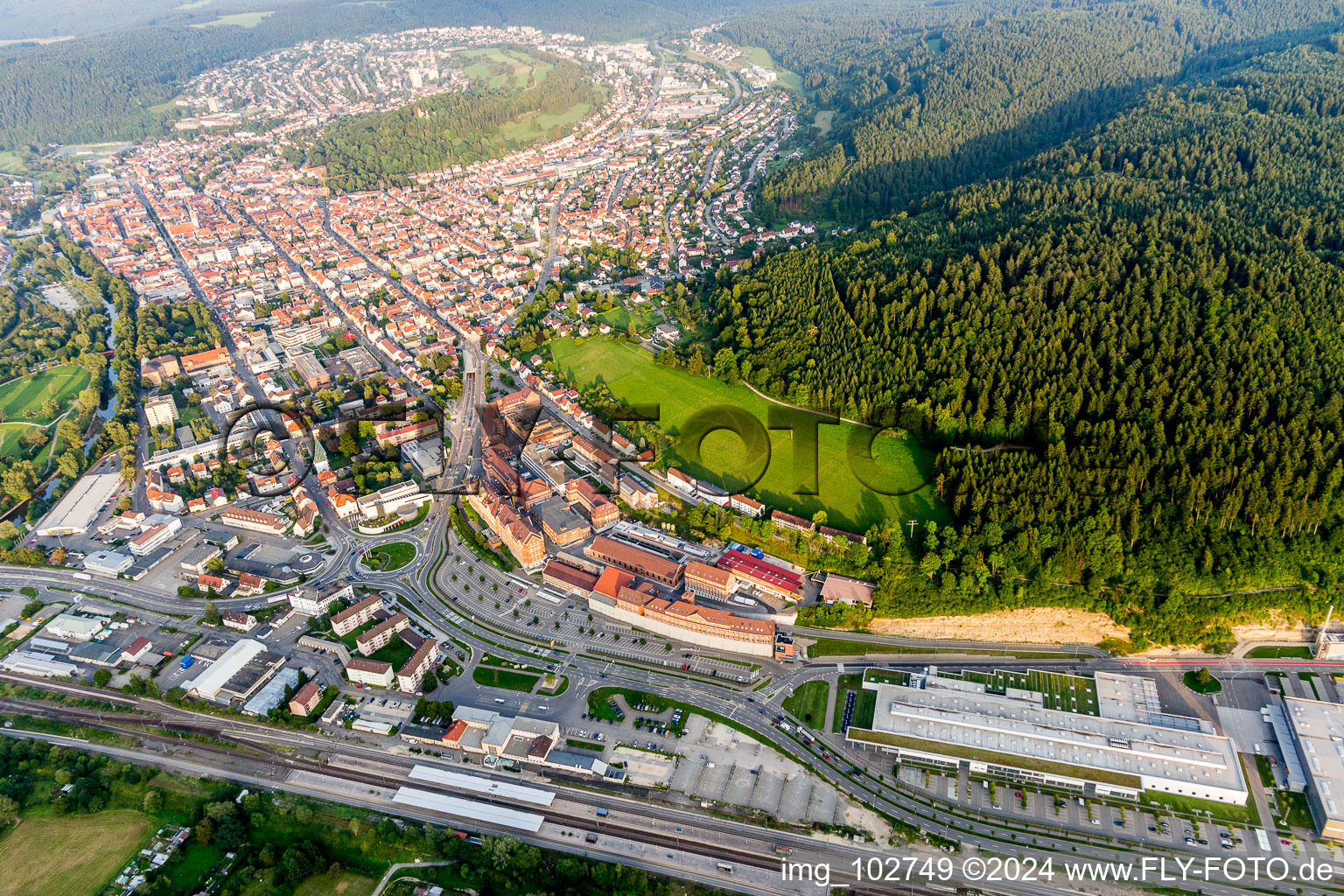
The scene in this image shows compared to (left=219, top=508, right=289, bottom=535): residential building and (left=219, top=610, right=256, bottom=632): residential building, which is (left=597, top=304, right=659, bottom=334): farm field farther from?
(left=219, top=610, right=256, bottom=632): residential building

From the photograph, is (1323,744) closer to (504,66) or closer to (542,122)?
(542,122)

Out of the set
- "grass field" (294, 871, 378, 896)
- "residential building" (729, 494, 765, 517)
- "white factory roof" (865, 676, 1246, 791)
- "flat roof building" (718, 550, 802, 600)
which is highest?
"residential building" (729, 494, 765, 517)

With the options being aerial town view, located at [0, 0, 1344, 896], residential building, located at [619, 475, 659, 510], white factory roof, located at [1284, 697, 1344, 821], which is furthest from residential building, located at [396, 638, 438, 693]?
white factory roof, located at [1284, 697, 1344, 821]

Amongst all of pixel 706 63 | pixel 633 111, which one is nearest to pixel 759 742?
pixel 633 111

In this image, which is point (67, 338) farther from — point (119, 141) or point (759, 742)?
point (119, 141)

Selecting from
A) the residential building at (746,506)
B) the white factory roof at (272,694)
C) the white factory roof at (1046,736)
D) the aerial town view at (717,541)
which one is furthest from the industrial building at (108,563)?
the white factory roof at (1046,736)
